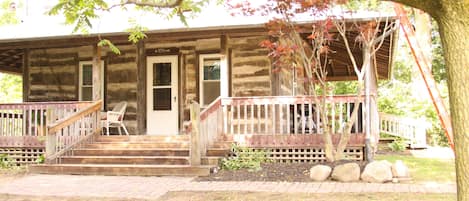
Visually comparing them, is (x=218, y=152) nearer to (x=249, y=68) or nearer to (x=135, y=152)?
(x=135, y=152)

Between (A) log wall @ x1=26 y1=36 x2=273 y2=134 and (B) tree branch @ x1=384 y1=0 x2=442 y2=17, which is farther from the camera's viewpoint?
(A) log wall @ x1=26 y1=36 x2=273 y2=134

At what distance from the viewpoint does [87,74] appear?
13.9m

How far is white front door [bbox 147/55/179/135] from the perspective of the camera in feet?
42.2

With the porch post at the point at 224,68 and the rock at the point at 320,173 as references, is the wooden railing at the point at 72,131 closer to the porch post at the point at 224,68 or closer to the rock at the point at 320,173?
the porch post at the point at 224,68

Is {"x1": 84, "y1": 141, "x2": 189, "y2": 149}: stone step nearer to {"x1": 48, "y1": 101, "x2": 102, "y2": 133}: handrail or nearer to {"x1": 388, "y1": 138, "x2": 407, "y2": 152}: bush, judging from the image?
{"x1": 48, "y1": 101, "x2": 102, "y2": 133}: handrail

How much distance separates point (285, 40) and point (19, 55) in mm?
9076

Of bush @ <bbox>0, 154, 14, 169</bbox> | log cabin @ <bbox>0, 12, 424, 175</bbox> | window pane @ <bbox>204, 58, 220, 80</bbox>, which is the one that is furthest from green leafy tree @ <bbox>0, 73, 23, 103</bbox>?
window pane @ <bbox>204, 58, 220, 80</bbox>

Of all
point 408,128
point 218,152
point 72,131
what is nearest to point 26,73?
point 72,131

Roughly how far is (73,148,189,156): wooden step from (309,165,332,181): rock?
9.65ft

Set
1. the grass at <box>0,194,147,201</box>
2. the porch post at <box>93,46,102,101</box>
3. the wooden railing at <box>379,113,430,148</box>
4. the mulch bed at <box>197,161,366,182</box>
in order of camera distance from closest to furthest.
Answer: the grass at <box>0,194,147,201</box> < the mulch bed at <box>197,161,366,182</box> < the porch post at <box>93,46,102,101</box> < the wooden railing at <box>379,113,430,148</box>

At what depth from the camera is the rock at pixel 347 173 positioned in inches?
330

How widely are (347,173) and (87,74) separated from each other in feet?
28.0

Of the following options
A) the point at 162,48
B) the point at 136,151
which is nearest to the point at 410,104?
the point at 162,48

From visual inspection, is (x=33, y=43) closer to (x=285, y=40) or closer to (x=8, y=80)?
(x=285, y=40)
